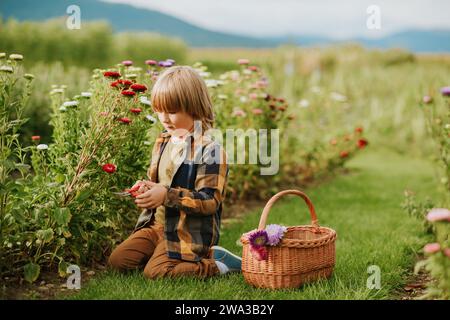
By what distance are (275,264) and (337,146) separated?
4597 millimetres

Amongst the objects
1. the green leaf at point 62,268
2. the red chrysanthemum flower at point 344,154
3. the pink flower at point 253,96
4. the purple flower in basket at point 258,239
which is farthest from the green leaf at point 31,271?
the red chrysanthemum flower at point 344,154

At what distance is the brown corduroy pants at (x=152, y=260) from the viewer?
334cm

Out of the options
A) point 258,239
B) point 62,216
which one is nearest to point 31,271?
point 62,216

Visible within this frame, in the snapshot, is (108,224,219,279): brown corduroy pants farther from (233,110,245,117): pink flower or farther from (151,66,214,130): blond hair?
(233,110,245,117): pink flower

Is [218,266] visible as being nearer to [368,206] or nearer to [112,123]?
[112,123]

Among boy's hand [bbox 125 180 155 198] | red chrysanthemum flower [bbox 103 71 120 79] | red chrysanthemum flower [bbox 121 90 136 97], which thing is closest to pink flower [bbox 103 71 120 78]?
red chrysanthemum flower [bbox 103 71 120 79]

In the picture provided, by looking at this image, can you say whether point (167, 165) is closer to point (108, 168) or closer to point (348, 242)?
point (108, 168)

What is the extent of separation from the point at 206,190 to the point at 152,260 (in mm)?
557

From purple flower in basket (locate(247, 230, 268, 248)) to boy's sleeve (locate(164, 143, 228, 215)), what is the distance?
0.93 feet

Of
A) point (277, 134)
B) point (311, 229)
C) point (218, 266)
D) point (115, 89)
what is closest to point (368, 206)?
point (277, 134)

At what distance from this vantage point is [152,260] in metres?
3.42

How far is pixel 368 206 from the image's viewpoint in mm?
6008

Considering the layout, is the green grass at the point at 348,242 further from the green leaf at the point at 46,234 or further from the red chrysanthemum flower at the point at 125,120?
the red chrysanthemum flower at the point at 125,120

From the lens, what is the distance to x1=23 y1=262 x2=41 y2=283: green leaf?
3.06 meters
